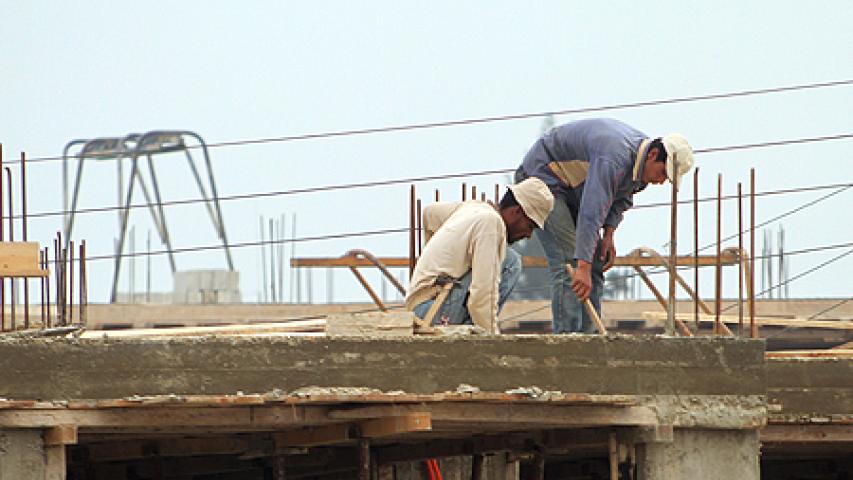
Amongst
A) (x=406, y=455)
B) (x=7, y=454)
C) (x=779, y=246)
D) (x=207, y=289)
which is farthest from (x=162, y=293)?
(x=7, y=454)

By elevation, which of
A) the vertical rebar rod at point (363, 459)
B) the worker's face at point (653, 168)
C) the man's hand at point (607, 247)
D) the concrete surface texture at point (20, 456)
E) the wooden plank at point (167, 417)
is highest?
the worker's face at point (653, 168)

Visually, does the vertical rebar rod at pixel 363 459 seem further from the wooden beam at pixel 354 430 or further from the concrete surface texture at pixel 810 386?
the concrete surface texture at pixel 810 386

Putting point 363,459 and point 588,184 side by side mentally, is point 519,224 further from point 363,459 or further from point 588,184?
point 363,459

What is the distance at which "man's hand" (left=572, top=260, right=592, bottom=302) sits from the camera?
9.62 m

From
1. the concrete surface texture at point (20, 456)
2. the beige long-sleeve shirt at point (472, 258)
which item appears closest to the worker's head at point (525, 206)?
the beige long-sleeve shirt at point (472, 258)

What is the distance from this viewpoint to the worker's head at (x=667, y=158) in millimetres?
9742

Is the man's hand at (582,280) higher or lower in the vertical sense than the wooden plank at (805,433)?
higher

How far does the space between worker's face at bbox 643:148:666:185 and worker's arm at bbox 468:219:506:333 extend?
1071 millimetres

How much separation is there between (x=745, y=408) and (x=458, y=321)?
1645 millimetres

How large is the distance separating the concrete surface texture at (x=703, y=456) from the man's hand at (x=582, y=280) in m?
1.00

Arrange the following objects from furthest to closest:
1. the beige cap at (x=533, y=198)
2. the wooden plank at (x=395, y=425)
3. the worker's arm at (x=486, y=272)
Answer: the beige cap at (x=533, y=198)
the worker's arm at (x=486, y=272)
the wooden plank at (x=395, y=425)

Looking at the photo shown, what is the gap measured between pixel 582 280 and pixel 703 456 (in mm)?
1217

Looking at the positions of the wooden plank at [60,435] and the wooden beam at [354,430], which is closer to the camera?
Answer: the wooden plank at [60,435]

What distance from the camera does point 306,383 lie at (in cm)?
856
